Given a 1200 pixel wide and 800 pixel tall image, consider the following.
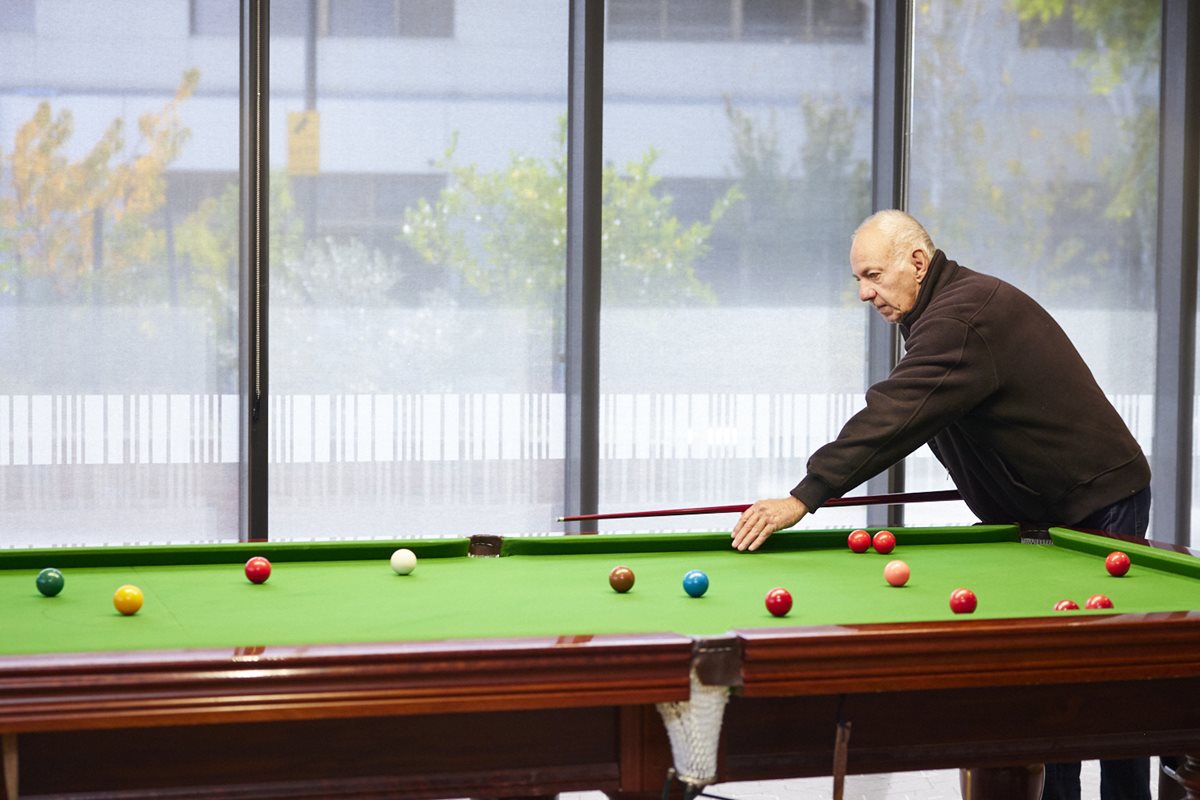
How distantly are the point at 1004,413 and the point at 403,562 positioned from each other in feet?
4.61

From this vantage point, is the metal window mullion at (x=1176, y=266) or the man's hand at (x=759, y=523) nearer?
the man's hand at (x=759, y=523)

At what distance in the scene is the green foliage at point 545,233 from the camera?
460cm

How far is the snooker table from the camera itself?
4.82 feet

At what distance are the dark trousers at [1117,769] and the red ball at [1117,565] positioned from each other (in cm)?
32

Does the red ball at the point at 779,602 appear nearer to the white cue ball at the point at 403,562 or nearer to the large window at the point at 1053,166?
the white cue ball at the point at 403,562

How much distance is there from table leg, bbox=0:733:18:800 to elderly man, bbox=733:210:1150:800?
1551 mm

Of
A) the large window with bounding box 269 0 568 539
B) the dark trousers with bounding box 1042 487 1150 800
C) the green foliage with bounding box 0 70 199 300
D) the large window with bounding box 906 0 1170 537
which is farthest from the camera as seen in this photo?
the large window with bounding box 906 0 1170 537

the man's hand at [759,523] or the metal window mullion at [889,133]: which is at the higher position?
the metal window mullion at [889,133]

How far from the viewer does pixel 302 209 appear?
175 inches

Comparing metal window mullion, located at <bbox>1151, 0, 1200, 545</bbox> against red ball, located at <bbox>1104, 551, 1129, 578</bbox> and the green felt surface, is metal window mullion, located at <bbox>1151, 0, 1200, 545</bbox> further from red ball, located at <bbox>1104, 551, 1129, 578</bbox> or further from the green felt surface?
red ball, located at <bbox>1104, 551, 1129, 578</bbox>

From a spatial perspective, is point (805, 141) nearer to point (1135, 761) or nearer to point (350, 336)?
point (350, 336)

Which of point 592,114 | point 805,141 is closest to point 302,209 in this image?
point 592,114

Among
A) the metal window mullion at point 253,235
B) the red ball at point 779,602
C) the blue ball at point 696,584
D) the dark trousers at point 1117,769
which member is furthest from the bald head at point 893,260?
the metal window mullion at point 253,235

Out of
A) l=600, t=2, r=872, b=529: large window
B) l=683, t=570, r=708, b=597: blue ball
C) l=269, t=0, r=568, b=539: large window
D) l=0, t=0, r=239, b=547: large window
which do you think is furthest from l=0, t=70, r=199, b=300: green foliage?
l=683, t=570, r=708, b=597: blue ball
